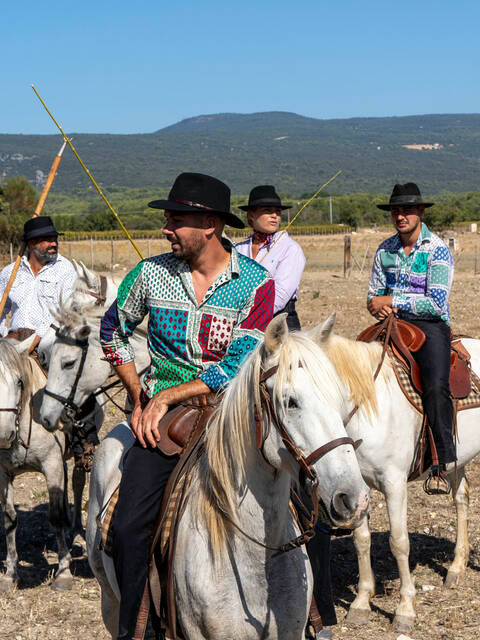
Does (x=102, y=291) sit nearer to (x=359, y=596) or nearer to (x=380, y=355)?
(x=380, y=355)

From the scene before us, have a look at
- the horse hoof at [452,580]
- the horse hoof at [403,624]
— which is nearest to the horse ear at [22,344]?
the horse hoof at [403,624]

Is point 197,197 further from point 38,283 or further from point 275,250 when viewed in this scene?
point 38,283

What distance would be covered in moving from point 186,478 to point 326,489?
3.00 ft

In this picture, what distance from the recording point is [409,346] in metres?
6.04

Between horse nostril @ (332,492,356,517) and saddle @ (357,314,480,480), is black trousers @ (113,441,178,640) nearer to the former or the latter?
horse nostril @ (332,492,356,517)

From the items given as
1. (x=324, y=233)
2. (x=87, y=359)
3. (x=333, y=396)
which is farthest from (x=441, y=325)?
(x=324, y=233)

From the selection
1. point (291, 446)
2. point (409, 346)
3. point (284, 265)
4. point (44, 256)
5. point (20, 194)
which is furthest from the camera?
point (20, 194)

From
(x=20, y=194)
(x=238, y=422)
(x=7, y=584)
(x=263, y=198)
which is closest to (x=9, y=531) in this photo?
(x=7, y=584)

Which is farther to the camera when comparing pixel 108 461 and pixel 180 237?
pixel 108 461

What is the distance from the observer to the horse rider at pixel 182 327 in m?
3.60

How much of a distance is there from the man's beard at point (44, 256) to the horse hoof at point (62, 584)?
9.60 feet

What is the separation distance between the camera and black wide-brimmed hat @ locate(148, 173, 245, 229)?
3.63m

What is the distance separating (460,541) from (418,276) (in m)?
2.43

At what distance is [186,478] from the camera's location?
3.54 m
